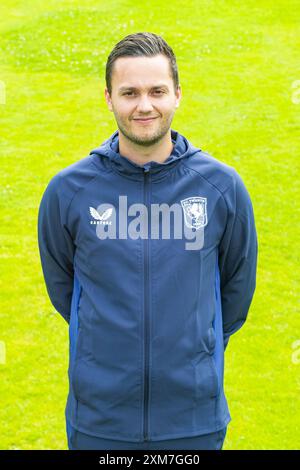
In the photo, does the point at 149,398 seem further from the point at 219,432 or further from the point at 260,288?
the point at 260,288

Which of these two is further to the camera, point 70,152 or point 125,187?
point 70,152

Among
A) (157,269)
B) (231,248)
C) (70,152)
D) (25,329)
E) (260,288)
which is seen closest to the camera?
(157,269)

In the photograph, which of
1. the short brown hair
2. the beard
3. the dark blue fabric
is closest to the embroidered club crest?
the beard

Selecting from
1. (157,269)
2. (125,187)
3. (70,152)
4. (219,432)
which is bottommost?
(219,432)

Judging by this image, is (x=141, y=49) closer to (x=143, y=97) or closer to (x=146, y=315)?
(x=143, y=97)

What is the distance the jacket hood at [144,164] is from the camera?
488 centimetres

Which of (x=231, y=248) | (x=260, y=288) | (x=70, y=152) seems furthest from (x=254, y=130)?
(x=231, y=248)

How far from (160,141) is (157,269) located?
0.79 metres

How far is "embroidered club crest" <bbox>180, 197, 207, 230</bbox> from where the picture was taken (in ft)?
16.0

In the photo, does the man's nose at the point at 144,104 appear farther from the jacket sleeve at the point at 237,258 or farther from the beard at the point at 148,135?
the jacket sleeve at the point at 237,258

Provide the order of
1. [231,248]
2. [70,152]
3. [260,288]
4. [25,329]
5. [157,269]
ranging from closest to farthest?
[157,269]
[231,248]
[25,329]
[260,288]
[70,152]

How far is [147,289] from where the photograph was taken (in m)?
4.79

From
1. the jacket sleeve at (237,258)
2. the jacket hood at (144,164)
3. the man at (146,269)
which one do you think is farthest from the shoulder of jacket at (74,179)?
the jacket sleeve at (237,258)

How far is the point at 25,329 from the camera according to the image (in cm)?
1066
